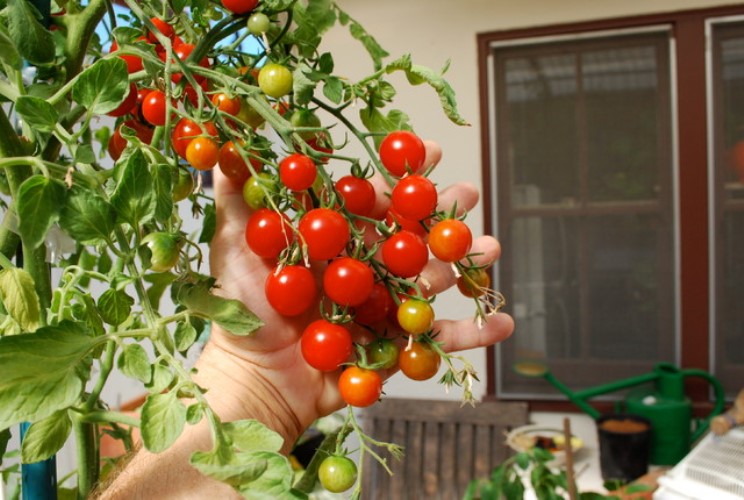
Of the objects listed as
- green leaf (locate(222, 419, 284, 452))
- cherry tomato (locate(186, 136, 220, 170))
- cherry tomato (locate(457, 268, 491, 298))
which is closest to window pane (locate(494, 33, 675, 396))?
cherry tomato (locate(457, 268, 491, 298))

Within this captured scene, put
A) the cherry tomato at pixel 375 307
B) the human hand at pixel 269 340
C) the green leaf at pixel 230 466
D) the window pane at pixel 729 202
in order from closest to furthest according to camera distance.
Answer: the green leaf at pixel 230 466, the cherry tomato at pixel 375 307, the human hand at pixel 269 340, the window pane at pixel 729 202

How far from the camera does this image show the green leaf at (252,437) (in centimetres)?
29

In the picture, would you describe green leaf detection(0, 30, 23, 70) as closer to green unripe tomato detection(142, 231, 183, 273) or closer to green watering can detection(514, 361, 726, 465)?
green unripe tomato detection(142, 231, 183, 273)

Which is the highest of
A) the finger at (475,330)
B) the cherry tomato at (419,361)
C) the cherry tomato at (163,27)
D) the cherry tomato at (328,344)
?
the cherry tomato at (163,27)

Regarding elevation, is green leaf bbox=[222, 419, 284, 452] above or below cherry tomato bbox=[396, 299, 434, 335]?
below

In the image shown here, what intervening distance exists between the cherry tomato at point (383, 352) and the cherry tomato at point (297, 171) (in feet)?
0.42

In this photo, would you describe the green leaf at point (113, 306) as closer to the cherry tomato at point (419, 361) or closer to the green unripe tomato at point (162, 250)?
the green unripe tomato at point (162, 250)

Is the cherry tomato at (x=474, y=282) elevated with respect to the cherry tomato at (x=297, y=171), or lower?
lower

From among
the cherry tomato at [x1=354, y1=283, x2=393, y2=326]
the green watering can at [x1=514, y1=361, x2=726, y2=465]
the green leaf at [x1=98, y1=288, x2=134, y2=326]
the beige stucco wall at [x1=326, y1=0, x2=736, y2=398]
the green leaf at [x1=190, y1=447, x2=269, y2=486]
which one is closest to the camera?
the green leaf at [x1=190, y1=447, x2=269, y2=486]

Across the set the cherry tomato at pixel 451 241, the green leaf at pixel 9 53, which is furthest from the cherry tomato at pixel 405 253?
the green leaf at pixel 9 53

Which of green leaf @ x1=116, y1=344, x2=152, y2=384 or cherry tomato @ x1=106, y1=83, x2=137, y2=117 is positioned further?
cherry tomato @ x1=106, y1=83, x2=137, y2=117

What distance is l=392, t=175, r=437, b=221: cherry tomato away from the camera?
40cm

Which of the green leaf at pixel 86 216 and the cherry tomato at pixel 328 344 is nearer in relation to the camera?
the green leaf at pixel 86 216

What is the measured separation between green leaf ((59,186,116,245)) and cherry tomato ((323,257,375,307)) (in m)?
0.14
